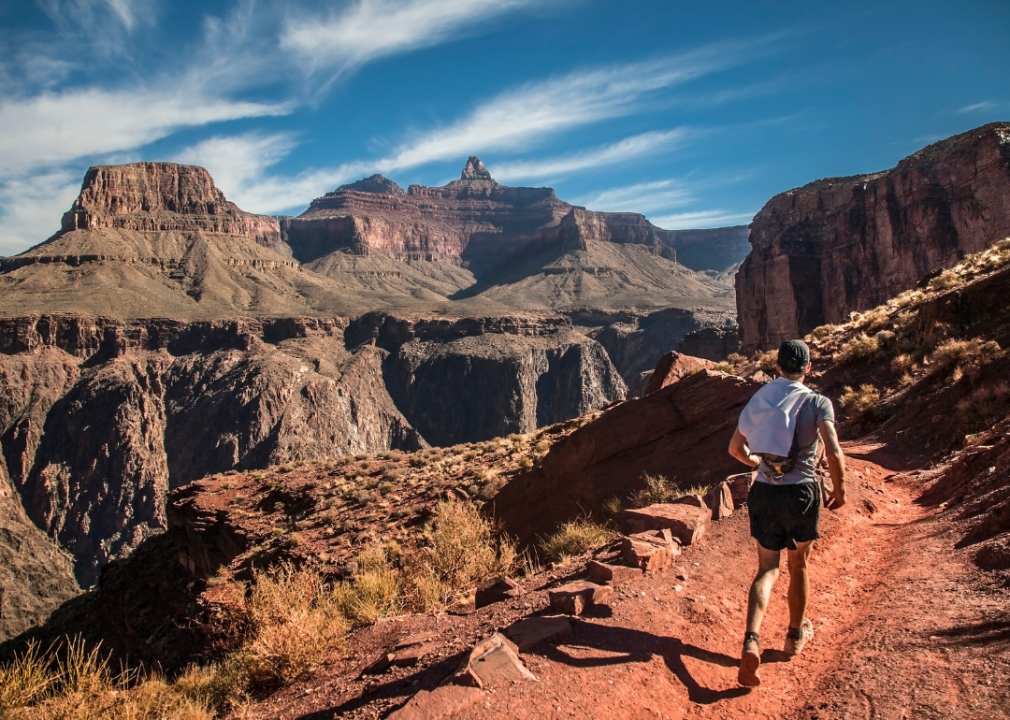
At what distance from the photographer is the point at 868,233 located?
186ft

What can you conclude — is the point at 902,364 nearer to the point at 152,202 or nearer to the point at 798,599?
the point at 798,599

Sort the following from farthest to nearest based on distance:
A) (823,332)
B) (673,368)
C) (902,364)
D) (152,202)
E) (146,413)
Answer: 1. (152,202)
2. (146,413)
3. (823,332)
4. (673,368)
5. (902,364)

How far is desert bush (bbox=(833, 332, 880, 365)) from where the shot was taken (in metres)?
14.5

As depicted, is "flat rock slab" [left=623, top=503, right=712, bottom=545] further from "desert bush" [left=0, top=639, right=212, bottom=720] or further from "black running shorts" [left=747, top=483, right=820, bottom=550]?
"desert bush" [left=0, top=639, right=212, bottom=720]

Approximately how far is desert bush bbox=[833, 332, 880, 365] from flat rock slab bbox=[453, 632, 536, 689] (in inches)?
508

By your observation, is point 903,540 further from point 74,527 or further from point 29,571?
point 74,527

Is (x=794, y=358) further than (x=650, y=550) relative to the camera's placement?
No

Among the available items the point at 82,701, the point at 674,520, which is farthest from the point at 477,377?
the point at 82,701

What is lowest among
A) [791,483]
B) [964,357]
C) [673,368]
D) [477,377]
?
[477,377]

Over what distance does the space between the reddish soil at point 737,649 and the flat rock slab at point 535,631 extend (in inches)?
3.3

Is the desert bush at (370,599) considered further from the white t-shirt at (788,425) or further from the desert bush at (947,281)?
the desert bush at (947,281)

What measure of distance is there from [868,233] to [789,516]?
61.0 metres

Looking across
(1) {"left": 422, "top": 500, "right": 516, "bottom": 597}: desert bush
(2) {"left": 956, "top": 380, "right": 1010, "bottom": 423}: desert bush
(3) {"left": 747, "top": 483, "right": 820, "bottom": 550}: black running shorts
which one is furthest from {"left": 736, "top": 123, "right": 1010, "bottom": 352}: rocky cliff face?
(3) {"left": 747, "top": 483, "right": 820, "bottom": 550}: black running shorts

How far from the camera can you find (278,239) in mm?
179125
